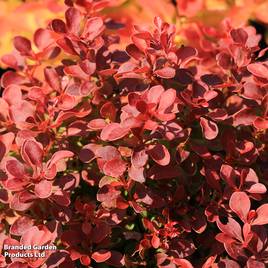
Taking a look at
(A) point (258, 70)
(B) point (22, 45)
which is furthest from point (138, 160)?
(B) point (22, 45)

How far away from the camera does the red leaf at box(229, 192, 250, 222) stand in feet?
3.83

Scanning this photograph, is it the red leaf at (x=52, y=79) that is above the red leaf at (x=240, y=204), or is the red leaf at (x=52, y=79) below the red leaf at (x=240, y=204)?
above

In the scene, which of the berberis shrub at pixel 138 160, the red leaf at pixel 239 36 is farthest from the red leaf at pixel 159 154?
the red leaf at pixel 239 36

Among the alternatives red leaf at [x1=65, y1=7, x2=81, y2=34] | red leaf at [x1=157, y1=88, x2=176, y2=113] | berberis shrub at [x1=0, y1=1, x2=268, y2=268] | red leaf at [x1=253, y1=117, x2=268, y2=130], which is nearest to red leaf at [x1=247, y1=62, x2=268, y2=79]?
berberis shrub at [x1=0, y1=1, x2=268, y2=268]

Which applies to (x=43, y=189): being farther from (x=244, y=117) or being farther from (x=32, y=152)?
(x=244, y=117)

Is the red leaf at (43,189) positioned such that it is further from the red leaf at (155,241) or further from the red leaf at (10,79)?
the red leaf at (10,79)

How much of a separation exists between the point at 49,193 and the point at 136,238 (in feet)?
0.98

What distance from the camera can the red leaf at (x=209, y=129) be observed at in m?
1.22

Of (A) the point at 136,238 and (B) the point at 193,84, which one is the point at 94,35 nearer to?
(B) the point at 193,84

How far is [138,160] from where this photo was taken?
1153mm

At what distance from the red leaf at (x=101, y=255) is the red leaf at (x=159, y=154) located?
0.25 meters

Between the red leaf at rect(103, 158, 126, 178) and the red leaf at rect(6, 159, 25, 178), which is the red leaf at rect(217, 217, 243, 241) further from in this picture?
the red leaf at rect(6, 159, 25, 178)

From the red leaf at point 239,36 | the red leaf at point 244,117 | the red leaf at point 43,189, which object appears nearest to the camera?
the red leaf at point 43,189

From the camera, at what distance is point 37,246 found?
3.81ft
